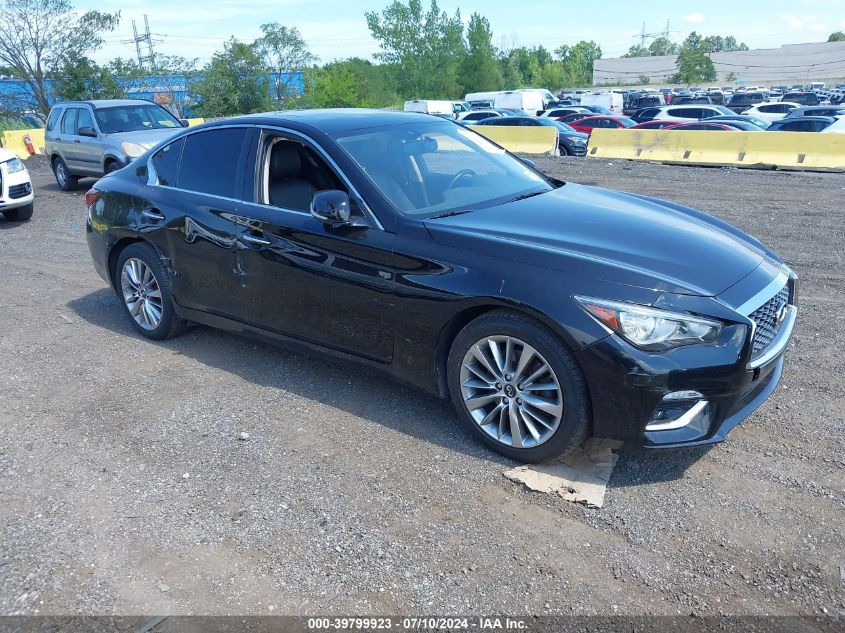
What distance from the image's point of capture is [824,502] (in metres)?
3.38

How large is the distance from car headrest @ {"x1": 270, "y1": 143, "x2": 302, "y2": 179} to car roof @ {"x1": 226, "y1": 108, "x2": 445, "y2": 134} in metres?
0.19

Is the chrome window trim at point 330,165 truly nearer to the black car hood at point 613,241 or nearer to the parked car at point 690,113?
the black car hood at point 613,241

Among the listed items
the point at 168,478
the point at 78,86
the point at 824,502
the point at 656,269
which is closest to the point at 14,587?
the point at 168,478

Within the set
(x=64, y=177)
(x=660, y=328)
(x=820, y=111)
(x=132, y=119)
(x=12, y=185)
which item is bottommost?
(x=820, y=111)

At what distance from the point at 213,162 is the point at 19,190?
25.1 ft

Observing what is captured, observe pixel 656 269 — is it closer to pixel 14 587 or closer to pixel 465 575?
pixel 465 575

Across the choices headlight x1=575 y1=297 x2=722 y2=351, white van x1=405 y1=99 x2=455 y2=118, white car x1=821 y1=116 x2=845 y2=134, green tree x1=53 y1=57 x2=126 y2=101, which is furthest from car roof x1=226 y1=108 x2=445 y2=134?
white van x1=405 y1=99 x2=455 y2=118

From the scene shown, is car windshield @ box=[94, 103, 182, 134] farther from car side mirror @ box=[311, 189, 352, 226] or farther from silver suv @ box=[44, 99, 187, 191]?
car side mirror @ box=[311, 189, 352, 226]

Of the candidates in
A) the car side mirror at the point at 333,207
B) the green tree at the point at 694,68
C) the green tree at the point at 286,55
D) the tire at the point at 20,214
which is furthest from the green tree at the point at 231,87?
the green tree at the point at 694,68

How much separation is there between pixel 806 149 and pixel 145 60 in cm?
3957

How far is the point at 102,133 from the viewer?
529 inches

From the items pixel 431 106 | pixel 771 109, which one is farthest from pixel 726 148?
pixel 431 106

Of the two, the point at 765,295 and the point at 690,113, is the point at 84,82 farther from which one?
the point at 765,295

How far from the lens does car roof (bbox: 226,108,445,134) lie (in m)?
4.71
